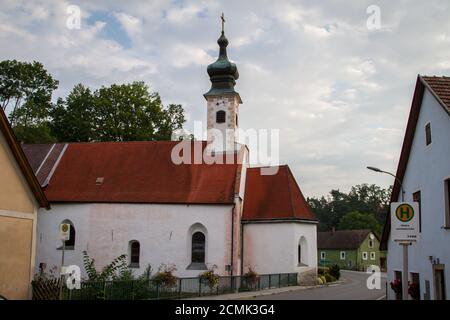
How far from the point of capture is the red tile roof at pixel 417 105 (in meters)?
14.8

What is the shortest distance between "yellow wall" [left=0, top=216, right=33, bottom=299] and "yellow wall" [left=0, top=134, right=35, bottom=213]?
48 centimetres

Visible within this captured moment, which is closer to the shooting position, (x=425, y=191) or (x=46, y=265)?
(x=425, y=191)

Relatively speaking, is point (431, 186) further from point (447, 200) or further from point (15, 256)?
point (15, 256)

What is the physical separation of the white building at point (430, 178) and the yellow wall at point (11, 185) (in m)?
13.8

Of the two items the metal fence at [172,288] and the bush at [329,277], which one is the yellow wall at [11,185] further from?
the bush at [329,277]

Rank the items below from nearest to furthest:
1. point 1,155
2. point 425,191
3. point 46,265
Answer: point 425,191 → point 1,155 → point 46,265

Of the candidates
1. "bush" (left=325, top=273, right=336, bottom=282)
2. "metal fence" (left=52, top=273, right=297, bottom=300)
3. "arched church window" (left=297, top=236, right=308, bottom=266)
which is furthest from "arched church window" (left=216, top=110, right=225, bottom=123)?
"bush" (left=325, top=273, right=336, bottom=282)

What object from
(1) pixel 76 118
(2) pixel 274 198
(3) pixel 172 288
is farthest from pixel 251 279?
(1) pixel 76 118

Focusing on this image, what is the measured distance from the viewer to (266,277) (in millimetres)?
29625

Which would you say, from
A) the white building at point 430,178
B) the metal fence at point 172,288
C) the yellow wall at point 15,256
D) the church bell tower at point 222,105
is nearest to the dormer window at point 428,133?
the white building at point 430,178

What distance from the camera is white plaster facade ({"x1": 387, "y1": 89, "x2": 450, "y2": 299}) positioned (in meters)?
14.6
